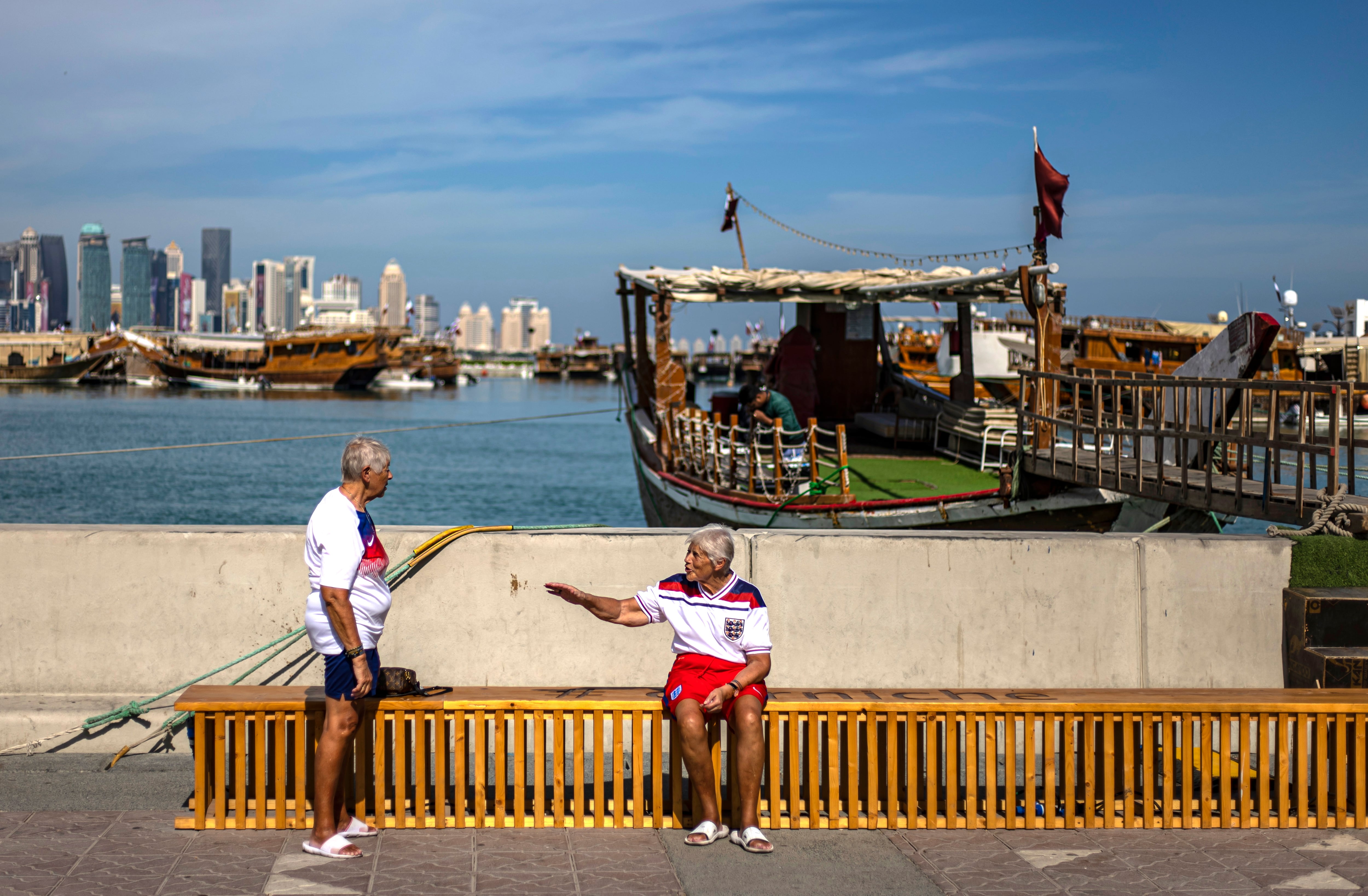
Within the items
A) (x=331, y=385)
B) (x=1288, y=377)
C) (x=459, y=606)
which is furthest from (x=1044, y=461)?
(x=331, y=385)

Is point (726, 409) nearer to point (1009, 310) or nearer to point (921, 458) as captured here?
point (921, 458)

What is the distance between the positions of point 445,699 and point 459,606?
121 centimetres

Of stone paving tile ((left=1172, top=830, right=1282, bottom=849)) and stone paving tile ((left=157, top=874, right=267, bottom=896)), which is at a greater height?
stone paving tile ((left=157, top=874, right=267, bottom=896))

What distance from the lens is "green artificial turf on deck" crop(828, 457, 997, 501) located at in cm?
1429

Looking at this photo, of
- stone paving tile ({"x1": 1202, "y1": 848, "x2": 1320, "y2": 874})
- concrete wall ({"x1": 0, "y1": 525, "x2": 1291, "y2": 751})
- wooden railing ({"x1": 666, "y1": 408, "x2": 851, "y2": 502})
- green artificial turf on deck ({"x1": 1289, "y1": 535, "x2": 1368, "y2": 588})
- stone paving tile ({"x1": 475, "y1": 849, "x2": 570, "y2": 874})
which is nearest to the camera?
stone paving tile ({"x1": 475, "y1": 849, "x2": 570, "y2": 874})

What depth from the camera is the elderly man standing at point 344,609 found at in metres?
4.42

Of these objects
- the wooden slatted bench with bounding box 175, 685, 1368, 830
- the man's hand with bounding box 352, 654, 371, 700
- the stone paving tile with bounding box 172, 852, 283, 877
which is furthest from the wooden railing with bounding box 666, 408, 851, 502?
the stone paving tile with bounding box 172, 852, 283, 877

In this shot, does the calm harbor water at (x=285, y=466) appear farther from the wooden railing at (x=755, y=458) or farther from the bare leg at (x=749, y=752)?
the bare leg at (x=749, y=752)

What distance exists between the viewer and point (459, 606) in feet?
20.2

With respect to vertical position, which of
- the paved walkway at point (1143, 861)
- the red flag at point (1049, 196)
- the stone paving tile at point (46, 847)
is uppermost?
the red flag at point (1049, 196)

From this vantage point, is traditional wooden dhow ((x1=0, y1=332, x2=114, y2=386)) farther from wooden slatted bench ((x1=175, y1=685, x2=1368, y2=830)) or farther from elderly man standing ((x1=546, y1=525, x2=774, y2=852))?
elderly man standing ((x1=546, y1=525, x2=774, y2=852))

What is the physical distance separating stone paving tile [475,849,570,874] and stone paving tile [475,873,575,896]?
39 millimetres

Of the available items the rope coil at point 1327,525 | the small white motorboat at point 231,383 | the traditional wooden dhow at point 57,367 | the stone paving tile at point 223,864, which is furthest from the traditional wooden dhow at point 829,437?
the traditional wooden dhow at point 57,367

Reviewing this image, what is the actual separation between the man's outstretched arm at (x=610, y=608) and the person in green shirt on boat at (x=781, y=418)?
8.90 m
